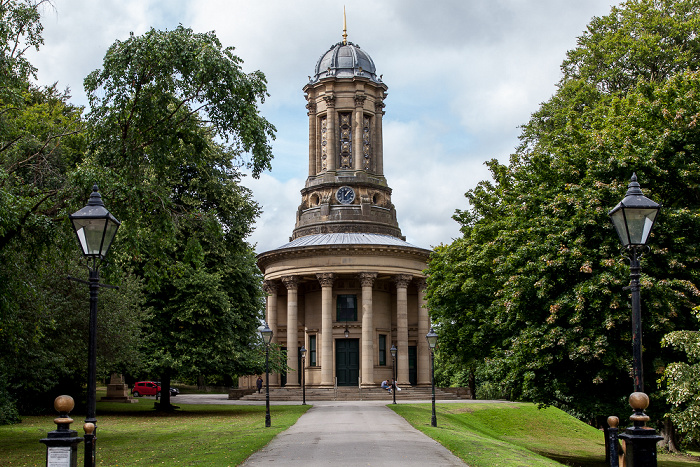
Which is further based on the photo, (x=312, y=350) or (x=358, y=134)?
(x=358, y=134)

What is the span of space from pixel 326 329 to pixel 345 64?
24.3 meters

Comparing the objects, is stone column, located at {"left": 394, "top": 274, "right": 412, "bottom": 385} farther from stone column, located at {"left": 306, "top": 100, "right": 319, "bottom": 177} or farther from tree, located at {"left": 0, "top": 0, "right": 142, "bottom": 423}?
tree, located at {"left": 0, "top": 0, "right": 142, "bottom": 423}

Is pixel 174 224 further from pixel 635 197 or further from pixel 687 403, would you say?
pixel 687 403

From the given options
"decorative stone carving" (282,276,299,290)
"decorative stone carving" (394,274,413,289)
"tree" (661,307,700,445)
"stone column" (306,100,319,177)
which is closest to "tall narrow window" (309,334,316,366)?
"decorative stone carving" (282,276,299,290)

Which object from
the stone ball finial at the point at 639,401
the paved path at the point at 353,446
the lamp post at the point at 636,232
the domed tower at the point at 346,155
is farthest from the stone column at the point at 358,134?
the stone ball finial at the point at 639,401

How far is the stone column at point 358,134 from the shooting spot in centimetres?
6109

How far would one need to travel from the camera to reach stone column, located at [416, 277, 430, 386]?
58.2 metres

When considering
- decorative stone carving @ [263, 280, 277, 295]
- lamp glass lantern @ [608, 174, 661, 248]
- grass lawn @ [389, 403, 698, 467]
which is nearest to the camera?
lamp glass lantern @ [608, 174, 661, 248]

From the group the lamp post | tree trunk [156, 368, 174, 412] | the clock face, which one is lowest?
tree trunk [156, 368, 174, 412]

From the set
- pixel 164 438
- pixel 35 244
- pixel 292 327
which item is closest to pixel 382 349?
pixel 292 327

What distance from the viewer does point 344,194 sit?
60.2m

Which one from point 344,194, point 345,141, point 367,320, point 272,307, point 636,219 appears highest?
point 345,141

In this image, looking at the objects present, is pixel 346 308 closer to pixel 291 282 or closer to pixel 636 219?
pixel 291 282

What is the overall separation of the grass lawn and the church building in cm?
1435
